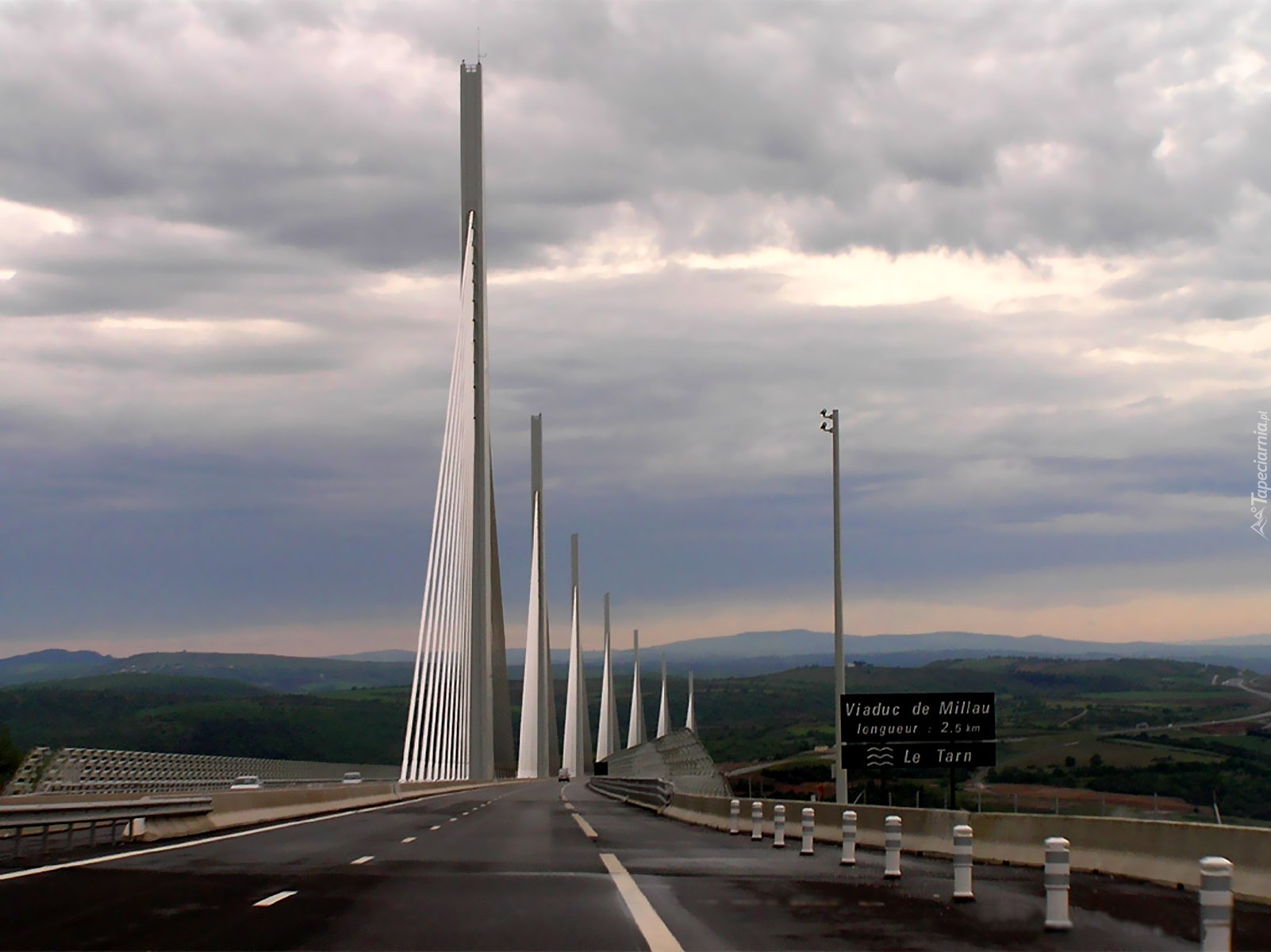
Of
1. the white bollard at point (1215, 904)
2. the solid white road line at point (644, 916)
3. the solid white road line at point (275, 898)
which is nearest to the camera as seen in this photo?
the white bollard at point (1215, 904)

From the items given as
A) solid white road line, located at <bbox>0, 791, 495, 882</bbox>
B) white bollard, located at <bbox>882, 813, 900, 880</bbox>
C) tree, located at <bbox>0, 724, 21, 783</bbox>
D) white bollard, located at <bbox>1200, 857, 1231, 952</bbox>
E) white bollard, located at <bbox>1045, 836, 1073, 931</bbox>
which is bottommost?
tree, located at <bbox>0, 724, 21, 783</bbox>

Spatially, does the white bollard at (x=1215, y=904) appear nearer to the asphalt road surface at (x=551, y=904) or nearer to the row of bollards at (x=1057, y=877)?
the row of bollards at (x=1057, y=877)

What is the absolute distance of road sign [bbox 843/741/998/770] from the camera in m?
32.1

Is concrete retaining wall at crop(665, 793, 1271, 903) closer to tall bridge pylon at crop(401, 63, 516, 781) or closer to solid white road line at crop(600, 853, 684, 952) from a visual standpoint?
solid white road line at crop(600, 853, 684, 952)

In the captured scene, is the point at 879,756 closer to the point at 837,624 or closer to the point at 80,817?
the point at 837,624

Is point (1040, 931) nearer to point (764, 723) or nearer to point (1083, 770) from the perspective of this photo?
point (1083, 770)

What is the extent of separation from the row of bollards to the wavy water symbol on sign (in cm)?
820

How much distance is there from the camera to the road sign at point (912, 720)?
32281 mm

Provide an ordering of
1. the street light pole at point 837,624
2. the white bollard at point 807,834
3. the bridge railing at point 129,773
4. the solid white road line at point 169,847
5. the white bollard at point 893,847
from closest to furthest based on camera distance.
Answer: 1. the solid white road line at point 169,847
2. the white bollard at point 893,847
3. the white bollard at point 807,834
4. the street light pole at point 837,624
5. the bridge railing at point 129,773

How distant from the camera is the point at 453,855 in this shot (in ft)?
75.7

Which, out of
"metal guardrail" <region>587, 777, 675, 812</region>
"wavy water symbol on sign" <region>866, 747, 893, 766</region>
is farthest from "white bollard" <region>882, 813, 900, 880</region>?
"metal guardrail" <region>587, 777, 675, 812</region>

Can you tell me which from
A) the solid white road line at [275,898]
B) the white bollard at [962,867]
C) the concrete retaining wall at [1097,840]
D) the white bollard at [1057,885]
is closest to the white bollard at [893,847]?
the concrete retaining wall at [1097,840]

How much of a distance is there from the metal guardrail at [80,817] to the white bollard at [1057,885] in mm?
13142

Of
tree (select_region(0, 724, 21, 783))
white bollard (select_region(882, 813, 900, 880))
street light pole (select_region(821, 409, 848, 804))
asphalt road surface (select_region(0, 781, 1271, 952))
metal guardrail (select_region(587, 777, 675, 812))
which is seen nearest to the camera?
asphalt road surface (select_region(0, 781, 1271, 952))
